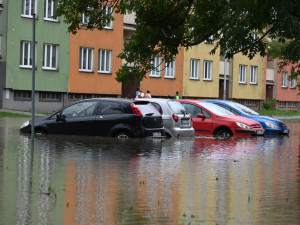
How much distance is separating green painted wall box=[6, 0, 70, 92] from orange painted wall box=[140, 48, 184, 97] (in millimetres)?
8252

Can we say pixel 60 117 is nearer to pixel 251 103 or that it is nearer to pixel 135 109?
pixel 135 109

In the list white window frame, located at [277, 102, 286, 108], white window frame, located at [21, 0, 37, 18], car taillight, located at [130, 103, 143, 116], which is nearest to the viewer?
car taillight, located at [130, 103, 143, 116]

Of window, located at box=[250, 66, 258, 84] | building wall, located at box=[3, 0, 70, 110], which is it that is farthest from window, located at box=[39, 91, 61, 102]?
window, located at box=[250, 66, 258, 84]

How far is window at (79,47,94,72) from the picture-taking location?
171 feet

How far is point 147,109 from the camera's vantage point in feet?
74.7

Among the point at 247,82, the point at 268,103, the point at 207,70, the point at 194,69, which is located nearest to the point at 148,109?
the point at 194,69

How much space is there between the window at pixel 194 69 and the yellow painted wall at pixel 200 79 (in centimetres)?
26

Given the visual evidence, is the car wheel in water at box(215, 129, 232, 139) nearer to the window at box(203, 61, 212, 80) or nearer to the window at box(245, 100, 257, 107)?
the window at box(203, 61, 212, 80)

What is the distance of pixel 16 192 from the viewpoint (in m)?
10.4

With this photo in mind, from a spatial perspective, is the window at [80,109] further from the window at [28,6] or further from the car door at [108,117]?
the window at [28,6]

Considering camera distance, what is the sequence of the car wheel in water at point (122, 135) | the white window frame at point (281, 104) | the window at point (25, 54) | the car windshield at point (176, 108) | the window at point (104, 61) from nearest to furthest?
the car wheel in water at point (122, 135), the car windshield at point (176, 108), the window at point (25, 54), the window at point (104, 61), the white window frame at point (281, 104)

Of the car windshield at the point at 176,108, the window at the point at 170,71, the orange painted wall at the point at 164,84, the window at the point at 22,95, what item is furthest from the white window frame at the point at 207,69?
the car windshield at the point at 176,108

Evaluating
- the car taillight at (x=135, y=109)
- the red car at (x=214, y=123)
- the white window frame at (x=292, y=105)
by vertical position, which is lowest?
the red car at (x=214, y=123)

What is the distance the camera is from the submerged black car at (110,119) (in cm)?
2241
